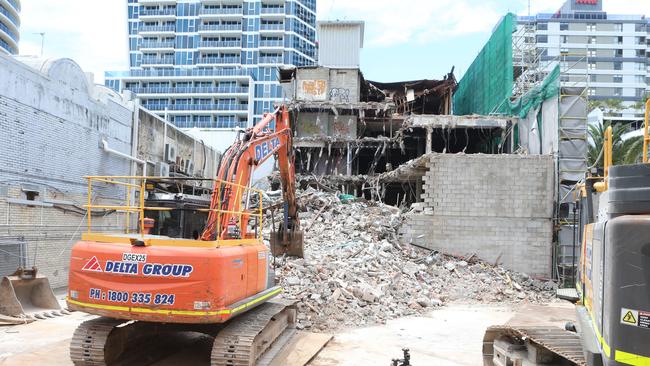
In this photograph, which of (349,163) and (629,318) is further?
(349,163)

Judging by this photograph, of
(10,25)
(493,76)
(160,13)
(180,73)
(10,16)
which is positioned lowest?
(493,76)

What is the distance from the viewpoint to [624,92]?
260ft

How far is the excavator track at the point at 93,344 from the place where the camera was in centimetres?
677

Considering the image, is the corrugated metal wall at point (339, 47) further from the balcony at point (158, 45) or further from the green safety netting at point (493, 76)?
the balcony at point (158, 45)

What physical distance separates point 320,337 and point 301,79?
79.0 ft

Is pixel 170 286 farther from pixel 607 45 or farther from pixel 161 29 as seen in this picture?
pixel 607 45

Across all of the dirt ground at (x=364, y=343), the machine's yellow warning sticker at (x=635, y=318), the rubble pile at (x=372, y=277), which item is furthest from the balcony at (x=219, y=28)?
the machine's yellow warning sticker at (x=635, y=318)

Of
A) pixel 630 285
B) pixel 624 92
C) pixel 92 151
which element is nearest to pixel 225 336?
pixel 630 285

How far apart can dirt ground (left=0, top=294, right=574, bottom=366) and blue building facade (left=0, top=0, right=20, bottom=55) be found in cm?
6580

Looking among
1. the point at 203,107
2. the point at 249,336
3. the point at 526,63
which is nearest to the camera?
the point at 249,336

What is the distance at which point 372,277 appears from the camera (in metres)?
13.9

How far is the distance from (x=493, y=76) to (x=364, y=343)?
2429 centimetres

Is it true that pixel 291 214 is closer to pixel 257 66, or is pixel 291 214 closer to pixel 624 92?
pixel 257 66

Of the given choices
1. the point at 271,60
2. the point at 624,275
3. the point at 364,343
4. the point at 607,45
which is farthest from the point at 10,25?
the point at 607,45
